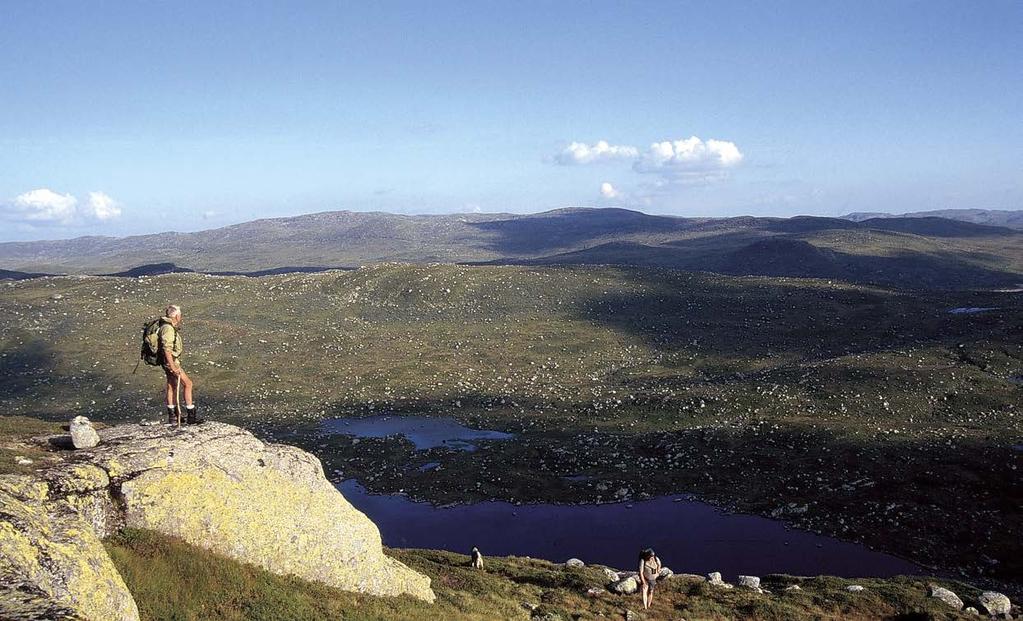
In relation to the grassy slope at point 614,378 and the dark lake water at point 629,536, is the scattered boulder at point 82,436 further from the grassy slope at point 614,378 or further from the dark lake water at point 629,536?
the grassy slope at point 614,378

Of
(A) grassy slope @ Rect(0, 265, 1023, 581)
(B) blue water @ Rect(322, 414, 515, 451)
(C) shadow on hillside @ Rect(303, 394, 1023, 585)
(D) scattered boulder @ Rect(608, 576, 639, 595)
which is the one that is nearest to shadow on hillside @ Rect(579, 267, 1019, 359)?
(A) grassy slope @ Rect(0, 265, 1023, 581)

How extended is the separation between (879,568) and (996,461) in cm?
1822

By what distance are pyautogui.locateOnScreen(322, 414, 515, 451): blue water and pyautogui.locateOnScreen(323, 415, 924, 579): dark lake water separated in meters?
11.4

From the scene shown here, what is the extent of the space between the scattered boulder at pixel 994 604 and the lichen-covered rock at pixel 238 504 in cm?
2562

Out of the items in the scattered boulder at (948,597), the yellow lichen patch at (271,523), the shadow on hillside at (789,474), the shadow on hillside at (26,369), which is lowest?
the shadow on hillside at (789,474)

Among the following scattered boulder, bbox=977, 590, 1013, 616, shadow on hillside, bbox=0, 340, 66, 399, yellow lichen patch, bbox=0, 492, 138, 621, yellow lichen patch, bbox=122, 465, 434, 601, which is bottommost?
scattered boulder, bbox=977, 590, 1013, 616

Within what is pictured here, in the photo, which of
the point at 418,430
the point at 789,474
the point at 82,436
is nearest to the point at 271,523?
the point at 82,436

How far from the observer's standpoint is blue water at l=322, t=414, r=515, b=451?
61938 millimetres

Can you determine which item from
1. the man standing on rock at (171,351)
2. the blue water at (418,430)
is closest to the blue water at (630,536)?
the blue water at (418,430)

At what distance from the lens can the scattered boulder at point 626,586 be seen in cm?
2697

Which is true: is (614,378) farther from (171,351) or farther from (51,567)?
(51,567)

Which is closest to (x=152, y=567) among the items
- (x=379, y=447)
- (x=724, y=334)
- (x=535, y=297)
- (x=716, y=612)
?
(x=716, y=612)

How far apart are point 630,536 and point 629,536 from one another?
7 cm

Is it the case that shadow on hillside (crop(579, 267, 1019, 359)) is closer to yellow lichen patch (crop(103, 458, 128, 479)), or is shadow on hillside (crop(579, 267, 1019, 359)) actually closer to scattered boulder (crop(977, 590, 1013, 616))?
scattered boulder (crop(977, 590, 1013, 616))
